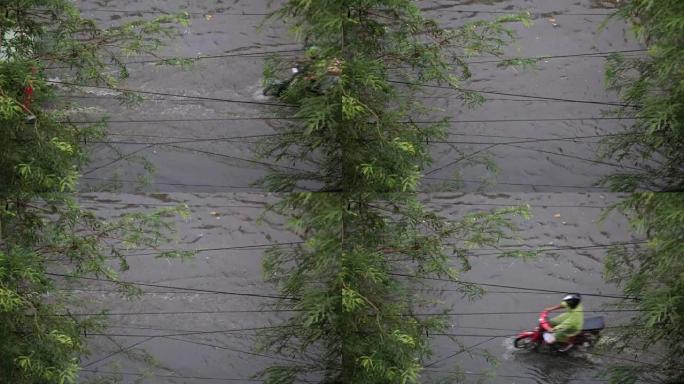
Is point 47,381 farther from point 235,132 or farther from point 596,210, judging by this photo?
point 596,210

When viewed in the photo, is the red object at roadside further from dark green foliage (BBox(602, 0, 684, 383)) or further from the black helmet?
the black helmet

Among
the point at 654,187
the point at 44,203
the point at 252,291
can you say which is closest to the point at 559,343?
the point at 654,187

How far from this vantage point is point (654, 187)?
13.0m

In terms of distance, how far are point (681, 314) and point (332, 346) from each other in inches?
152

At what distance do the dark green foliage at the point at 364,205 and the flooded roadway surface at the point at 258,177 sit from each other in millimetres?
707

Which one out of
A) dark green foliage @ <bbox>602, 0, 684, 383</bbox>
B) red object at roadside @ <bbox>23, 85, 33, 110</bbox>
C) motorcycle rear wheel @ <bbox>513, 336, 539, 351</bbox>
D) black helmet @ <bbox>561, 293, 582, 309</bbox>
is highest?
red object at roadside @ <bbox>23, 85, 33, 110</bbox>

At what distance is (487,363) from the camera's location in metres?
12.9

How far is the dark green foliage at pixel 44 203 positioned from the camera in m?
11.3

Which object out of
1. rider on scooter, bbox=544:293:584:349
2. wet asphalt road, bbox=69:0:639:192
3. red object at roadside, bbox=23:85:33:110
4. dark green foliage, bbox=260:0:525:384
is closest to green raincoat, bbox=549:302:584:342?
rider on scooter, bbox=544:293:584:349

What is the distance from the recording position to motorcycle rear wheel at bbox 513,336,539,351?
12.9m

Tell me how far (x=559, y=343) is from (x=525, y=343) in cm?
40

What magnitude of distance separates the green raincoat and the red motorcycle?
0.06 meters

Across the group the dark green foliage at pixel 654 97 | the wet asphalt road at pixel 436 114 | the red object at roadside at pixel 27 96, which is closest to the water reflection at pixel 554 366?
the wet asphalt road at pixel 436 114

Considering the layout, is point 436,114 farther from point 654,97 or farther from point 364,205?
point 654,97
